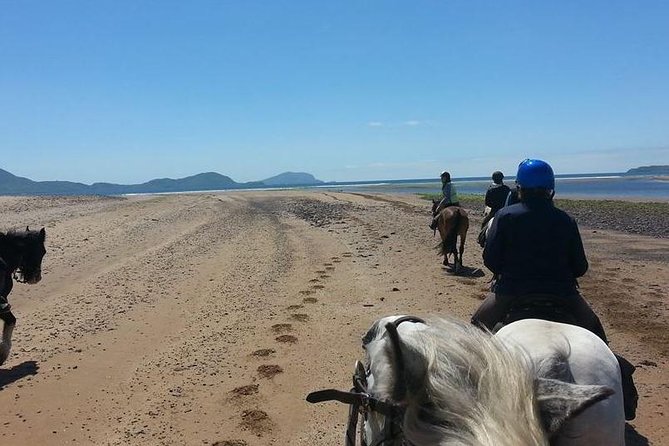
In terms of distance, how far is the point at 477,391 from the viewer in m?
2.04

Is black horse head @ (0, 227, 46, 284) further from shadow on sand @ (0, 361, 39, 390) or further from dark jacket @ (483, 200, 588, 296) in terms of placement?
dark jacket @ (483, 200, 588, 296)

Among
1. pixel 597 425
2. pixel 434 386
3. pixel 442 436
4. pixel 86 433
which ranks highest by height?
pixel 434 386

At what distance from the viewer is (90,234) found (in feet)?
66.8

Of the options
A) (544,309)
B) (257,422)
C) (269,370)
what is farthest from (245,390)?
(544,309)

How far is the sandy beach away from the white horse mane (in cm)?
50

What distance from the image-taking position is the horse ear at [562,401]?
6.59ft

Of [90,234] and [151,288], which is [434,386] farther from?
[90,234]

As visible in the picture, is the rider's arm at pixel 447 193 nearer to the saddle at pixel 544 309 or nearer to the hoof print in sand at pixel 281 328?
the hoof print in sand at pixel 281 328

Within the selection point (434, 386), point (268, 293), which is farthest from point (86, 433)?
point (268, 293)

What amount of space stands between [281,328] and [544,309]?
5.08m

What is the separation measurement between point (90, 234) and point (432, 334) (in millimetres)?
20498

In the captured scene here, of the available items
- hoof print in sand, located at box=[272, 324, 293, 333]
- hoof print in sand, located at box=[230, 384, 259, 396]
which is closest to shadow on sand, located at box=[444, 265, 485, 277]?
hoof print in sand, located at box=[272, 324, 293, 333]

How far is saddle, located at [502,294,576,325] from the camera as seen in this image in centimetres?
377

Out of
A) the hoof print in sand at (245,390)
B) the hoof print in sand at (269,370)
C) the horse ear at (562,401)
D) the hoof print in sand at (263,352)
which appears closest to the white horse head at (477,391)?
the horse ear at (562,401)
